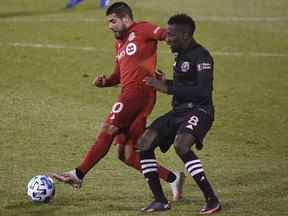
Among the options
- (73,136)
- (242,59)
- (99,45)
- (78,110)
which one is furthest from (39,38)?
(73,136)

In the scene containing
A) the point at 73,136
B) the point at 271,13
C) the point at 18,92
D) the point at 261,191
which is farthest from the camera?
the point at 271,13

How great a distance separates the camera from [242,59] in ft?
71.5

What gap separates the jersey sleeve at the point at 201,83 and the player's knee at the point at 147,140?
544 mm

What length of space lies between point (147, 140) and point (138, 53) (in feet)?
3.59

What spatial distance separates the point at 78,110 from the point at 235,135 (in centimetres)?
300

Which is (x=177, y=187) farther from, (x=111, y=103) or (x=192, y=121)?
(x=111, y=103)

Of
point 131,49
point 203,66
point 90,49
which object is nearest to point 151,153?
point 203,66

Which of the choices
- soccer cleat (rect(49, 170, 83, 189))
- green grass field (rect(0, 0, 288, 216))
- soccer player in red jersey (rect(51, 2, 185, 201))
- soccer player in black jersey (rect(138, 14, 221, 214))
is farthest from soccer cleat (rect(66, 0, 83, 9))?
soccer player in black jersey (rect(138, 14, 221, 214))

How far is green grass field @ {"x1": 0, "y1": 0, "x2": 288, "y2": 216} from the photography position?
455 inches

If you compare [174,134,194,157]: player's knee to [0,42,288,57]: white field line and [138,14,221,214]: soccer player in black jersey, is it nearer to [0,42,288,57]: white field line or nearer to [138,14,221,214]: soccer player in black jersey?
[138,14,221,214]: soccer player in black jersey

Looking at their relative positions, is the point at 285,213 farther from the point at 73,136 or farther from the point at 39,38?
the point at 39,38

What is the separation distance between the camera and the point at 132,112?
11188 mm

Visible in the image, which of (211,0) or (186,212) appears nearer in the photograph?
(186,212)

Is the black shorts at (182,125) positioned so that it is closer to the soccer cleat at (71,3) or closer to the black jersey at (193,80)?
the black jersey at (193,80)
